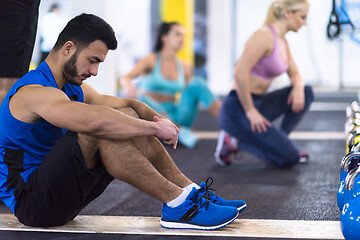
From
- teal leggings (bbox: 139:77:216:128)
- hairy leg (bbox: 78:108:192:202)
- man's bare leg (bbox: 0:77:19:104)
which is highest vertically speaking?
man's bare leg (bbox: 0:77:19:104)

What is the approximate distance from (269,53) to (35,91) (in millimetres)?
1919

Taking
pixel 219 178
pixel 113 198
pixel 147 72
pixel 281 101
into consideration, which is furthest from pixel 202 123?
pixel 113 198

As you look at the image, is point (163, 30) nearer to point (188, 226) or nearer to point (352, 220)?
point (188, 226)

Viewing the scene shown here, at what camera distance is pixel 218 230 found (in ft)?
6.84

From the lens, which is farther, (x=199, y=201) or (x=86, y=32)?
(x=199, y=201)

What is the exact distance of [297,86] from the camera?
3.64 m

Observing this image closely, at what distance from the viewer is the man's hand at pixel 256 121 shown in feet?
11.5

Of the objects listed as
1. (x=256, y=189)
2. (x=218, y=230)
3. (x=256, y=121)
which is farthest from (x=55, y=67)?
(x=256, y=121)

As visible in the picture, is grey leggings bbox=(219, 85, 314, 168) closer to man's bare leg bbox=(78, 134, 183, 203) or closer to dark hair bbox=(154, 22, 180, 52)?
dark hair bbox=(154, 22, 180, 52)

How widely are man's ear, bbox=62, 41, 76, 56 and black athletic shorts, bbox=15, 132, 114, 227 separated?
30 cm

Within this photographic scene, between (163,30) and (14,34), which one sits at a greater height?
(14,34)

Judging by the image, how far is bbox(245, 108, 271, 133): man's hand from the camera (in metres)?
3.50

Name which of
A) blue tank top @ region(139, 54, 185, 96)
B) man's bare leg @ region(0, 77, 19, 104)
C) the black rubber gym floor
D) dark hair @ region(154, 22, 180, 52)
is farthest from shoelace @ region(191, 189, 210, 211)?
dark hair @ region(154, 22, 180, 52)

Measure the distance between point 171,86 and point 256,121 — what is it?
57.2 inches
